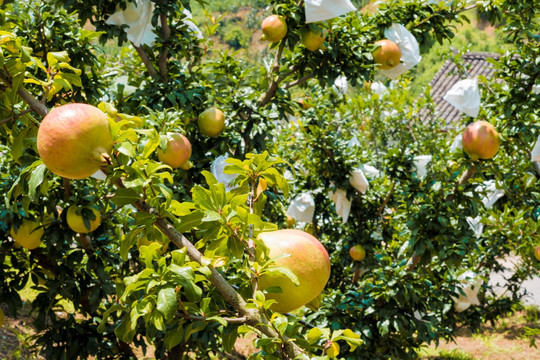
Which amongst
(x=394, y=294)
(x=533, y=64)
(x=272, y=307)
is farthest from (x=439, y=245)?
Result: (x=272, y=307)

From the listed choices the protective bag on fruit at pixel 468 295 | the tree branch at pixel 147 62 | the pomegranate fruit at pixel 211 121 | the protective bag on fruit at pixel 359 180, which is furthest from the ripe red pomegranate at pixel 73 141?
the protective bag on fruit at pixel 468 295

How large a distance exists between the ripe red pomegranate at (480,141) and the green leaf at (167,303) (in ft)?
7.41

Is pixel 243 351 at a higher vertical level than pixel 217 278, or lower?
lower

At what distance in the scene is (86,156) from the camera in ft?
2.71

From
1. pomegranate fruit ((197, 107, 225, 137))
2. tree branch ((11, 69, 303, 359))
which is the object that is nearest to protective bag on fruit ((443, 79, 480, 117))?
pomegranate fruit ((197, 107, 225, 137))

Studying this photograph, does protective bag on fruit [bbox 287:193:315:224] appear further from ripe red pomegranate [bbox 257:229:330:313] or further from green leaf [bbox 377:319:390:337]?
ripe red pomegranate [bbox 257:229:330:313]

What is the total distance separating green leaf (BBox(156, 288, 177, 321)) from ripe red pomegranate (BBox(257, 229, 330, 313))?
17cm

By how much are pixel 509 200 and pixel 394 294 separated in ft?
4.63

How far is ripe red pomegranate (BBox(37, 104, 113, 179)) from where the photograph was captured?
808mm

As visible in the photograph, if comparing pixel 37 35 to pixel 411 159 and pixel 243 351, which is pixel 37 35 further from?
pixel 243 351

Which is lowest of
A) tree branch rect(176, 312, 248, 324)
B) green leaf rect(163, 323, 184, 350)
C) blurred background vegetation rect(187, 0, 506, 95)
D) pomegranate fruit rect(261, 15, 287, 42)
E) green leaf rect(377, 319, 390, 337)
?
blurred background vegetation rect(187, 0, 506, 95)

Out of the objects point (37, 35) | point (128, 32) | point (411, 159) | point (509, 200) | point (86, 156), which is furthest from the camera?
point (509, 200)

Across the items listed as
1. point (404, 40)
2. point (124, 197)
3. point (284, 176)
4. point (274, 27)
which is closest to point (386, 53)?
point (404, 40)

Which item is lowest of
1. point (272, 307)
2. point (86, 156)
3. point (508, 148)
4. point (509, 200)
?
point (509, 200)
